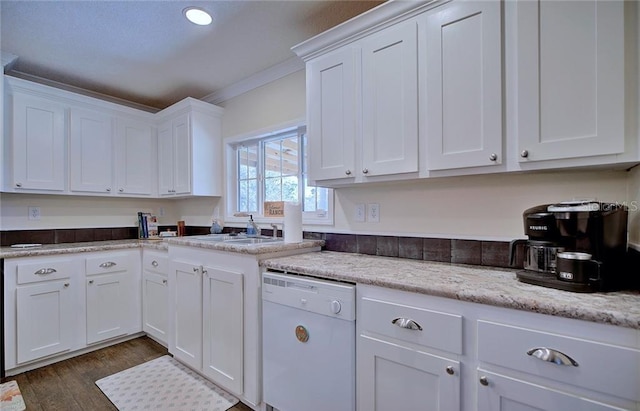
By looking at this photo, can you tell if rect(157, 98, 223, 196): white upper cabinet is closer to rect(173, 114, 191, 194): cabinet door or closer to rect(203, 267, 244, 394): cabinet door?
rect(173, 114, 191, 194): cabinet door

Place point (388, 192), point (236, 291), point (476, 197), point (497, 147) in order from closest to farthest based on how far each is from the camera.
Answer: point (497, 147) → point (476, 197) → point (236, 291) → point (388, 192)

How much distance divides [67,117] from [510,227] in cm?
358

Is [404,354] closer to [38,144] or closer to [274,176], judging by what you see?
[274,176]

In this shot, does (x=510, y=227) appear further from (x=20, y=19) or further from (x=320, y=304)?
(x=20, y=19)

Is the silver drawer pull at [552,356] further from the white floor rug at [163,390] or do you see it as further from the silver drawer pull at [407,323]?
the white floor rug at [163,390]

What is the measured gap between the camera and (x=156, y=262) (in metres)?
2.68

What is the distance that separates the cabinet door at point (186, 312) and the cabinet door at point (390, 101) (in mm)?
1437

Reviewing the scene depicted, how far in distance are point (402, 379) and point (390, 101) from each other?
1324 millimetres

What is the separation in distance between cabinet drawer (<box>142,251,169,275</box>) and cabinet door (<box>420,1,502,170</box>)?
89.7 inches

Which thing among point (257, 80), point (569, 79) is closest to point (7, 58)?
point (257, 80)

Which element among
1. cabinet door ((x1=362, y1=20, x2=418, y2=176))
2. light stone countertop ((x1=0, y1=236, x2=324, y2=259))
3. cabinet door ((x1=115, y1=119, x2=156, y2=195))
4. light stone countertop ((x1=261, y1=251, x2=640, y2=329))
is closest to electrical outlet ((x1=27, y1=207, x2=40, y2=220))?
light stone countertop ((x1=0, y1=236, x2=324, y2=259))

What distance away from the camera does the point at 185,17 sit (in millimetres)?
1896

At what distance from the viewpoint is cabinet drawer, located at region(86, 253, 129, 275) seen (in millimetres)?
2555

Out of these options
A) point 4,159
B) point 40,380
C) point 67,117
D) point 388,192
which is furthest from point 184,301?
point 67,117
